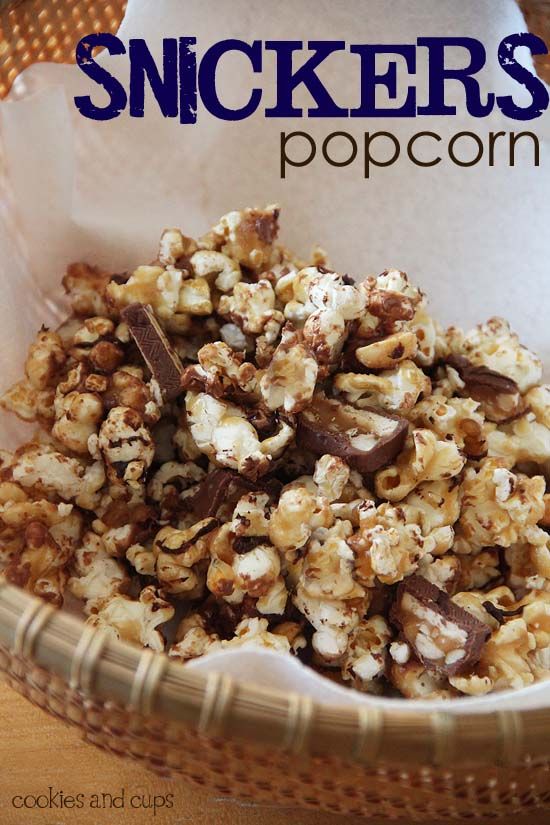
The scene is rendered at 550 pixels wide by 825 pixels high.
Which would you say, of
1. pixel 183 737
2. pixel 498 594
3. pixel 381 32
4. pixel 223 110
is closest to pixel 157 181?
pixel 223 110

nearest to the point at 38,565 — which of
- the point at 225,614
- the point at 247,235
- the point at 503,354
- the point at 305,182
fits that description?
the point at 225,614

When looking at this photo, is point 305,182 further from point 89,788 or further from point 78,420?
point 89,788

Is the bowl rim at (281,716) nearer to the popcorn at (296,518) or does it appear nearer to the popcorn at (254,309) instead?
the popcorn at (296,518)

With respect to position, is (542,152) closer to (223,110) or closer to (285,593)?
(223,110)

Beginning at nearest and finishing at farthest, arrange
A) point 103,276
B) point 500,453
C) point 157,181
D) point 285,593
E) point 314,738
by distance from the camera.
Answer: point 314,738 < point 285,593 < point 500,453 < point 103,276 < point 157,181

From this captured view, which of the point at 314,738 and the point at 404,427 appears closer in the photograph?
the point at 314,738

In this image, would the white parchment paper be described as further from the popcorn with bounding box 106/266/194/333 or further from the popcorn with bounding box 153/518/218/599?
the popcorn with bounding box 153/518/218/599

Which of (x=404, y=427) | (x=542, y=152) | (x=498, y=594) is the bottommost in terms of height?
(x=498, y=594)
